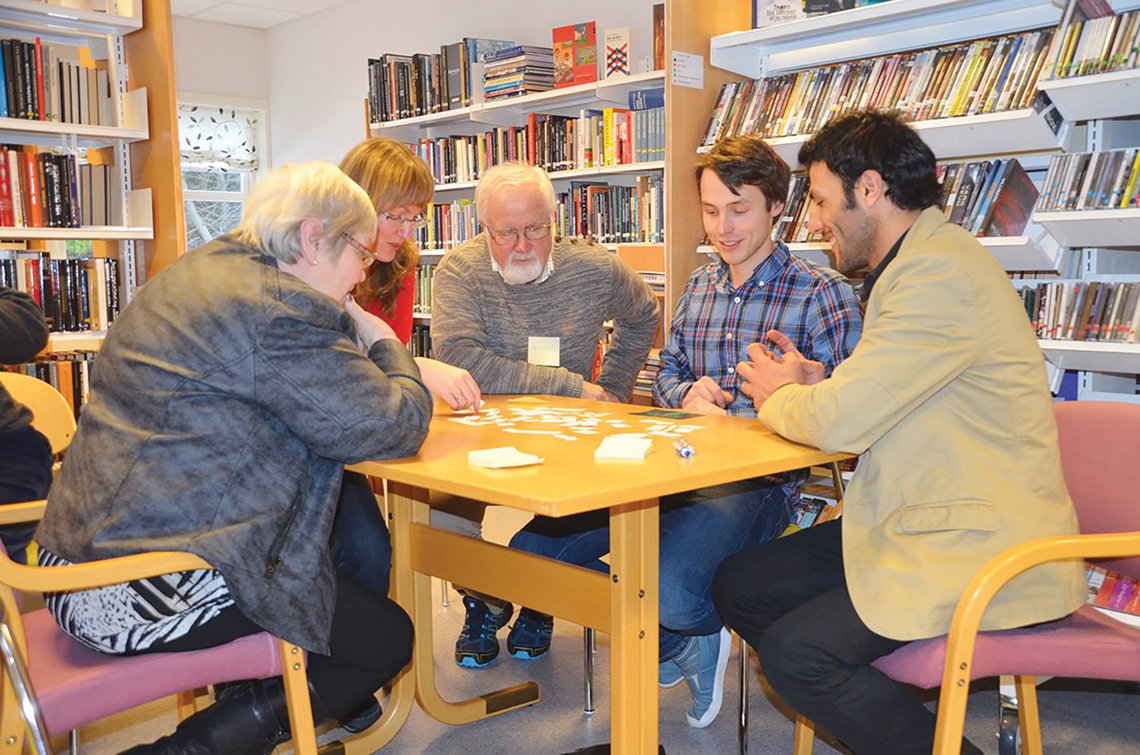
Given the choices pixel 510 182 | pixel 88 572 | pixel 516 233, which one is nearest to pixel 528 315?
pixel 516 233

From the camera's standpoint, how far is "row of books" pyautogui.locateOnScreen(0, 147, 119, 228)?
3.97 metres

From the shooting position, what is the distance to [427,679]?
7.71 feet

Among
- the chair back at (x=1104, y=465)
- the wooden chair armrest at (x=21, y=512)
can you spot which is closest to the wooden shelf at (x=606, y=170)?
the wooden chair armrest at (x=21, y=512)

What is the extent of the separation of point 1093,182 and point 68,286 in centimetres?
381

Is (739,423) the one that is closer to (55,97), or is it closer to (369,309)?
(369,309)

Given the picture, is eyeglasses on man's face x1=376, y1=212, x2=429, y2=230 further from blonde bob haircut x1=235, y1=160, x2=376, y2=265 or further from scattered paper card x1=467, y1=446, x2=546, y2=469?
scattered paper card x1=467, y1=446, x2=546, y2=469

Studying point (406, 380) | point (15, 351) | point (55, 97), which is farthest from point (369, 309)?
point (55, 97)

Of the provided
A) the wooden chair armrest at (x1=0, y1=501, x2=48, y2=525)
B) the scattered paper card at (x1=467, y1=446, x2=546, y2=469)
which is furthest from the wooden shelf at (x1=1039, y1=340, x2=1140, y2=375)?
the wooden chair armrest at (x1=0, y1=501, x2=48, y2=525)

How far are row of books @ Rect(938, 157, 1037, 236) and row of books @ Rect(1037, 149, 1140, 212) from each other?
97 millimetres

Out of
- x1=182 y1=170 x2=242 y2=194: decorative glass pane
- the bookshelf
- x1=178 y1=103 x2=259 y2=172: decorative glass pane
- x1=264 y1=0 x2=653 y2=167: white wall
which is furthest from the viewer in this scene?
x1=182 y1=170 x2=242 y2=194: decorative glass pane

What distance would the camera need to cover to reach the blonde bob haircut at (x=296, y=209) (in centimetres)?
159

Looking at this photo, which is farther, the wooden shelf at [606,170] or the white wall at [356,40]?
the white wall at [356,40]

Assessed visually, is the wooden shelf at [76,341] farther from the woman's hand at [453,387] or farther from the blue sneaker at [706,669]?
the blue sneaker at [706,669]

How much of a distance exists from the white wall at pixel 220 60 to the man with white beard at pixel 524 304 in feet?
20.1
